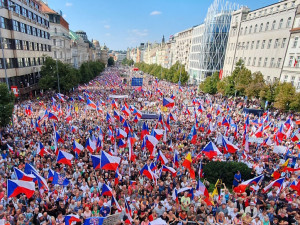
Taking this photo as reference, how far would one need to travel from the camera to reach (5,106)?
15.9 meters

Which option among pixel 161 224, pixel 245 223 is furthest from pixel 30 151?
pixel 245 223

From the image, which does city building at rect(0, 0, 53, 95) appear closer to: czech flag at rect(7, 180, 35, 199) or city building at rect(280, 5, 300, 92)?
czech flag at rect(7, 180, 35, 199)

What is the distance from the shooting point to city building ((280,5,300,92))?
102 ft

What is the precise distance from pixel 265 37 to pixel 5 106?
41.2 m

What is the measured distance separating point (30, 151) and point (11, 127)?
7075mm

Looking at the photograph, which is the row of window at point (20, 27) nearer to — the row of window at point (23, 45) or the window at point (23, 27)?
the window at point (23, 27)

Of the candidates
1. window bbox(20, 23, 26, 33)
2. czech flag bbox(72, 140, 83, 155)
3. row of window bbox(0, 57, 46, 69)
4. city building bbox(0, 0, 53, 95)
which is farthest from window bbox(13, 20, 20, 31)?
czech flag bbox(72, 140, 83, 155)

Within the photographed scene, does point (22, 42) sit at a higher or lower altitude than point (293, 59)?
higher

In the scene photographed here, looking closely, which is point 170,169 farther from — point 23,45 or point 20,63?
point 23,45

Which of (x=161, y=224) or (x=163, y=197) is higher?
(x=161, y=224)

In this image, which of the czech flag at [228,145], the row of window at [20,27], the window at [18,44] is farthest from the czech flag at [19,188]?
the window at [18,44]

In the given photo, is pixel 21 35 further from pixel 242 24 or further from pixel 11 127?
pixel 242 24

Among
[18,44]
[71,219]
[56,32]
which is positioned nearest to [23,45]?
[18,44]

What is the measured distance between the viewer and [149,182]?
10367mm
